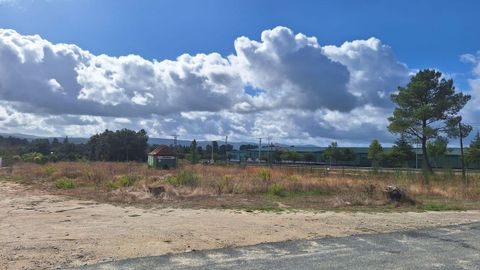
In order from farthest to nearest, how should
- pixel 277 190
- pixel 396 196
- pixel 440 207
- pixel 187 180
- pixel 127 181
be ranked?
pixel 127 181
pixel 187 180
pixel 277 190
pixel 396 196
pixel 440 207

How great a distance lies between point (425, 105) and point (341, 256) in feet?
149

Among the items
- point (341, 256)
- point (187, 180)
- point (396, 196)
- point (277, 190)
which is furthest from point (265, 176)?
point (341, 256)

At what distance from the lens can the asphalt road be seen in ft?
26.1

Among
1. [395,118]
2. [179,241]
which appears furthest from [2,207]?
[395,118]

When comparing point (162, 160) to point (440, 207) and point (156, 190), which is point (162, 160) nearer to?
point (156, 190)

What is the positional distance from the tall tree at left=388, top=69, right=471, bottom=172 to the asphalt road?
42763 mm

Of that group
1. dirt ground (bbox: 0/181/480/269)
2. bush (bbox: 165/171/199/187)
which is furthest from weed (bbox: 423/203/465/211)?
bush (bbox: 165/171/199/187)

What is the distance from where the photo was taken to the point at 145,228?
1178 centimetres

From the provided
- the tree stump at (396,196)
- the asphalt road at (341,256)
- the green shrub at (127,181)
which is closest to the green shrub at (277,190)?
the tree stump at (396,196)

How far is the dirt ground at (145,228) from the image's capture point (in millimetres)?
9039

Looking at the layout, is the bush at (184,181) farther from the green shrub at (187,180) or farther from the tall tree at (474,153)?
the tall tree at (474,153)

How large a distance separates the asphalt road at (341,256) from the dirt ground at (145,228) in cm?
68

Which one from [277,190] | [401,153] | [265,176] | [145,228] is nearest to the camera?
[145,228]

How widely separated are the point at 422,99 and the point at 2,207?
4441 centimetres
